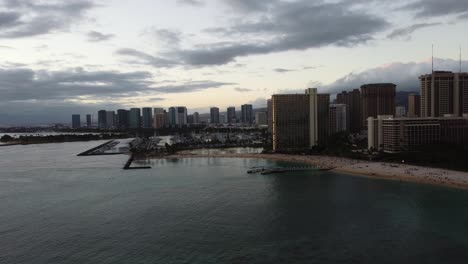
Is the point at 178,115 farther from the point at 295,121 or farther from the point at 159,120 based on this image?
the point at 295,121

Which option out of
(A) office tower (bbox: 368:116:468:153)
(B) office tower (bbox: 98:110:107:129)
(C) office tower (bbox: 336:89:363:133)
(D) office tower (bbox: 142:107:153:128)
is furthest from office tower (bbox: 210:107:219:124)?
(A) office tower (bbox: 368:116:468:153)

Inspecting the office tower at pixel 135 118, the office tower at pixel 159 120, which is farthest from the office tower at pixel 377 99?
the office tower at pixel 135 118

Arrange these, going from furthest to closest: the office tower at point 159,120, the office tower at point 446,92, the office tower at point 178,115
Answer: the office tower at point 178,115, the office tower at point 159,120, the office tower at point 446,92

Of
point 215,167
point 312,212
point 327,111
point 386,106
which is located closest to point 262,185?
point 312,212

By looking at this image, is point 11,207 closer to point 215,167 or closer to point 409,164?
point 215,167

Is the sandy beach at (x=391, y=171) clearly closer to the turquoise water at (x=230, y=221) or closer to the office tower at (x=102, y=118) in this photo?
the turquoise water at (x=230, y=221)

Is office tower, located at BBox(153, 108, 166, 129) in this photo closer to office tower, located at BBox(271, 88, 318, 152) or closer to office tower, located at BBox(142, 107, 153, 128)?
office tower, located at BBox(142, 107, 153, 128)

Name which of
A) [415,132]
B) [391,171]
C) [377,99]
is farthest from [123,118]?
[391,171]
